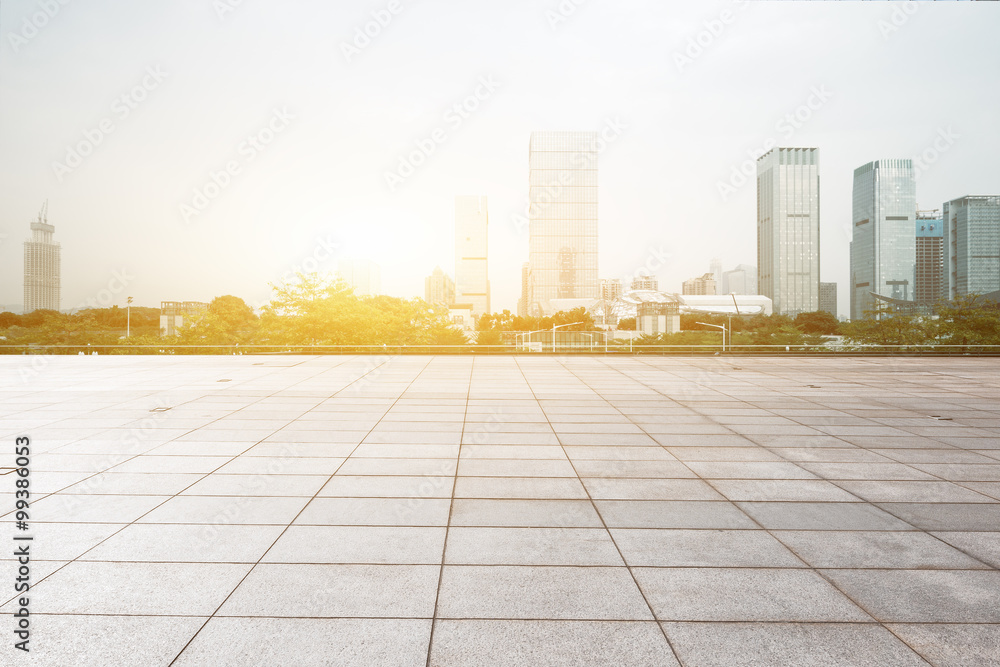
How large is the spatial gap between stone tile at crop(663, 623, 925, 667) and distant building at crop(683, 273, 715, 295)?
16880 centimetres

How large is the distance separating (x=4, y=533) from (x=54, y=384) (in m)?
10.6

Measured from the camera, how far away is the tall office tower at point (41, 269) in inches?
1107

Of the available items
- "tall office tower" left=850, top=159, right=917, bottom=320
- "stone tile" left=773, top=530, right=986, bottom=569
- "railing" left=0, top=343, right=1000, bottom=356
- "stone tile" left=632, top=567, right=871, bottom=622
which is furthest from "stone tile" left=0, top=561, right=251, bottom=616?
"tall office tower" left=850, top=159, right=917, bottom=320

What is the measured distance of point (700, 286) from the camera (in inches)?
6516

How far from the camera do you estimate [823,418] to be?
854 cm

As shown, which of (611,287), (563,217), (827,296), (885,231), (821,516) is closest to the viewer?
(821,516)

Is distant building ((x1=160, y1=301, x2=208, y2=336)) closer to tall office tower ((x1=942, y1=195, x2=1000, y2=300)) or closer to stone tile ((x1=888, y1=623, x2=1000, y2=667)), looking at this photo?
stone tile ((x1=888, y1=623, x2=1000, y2=667))

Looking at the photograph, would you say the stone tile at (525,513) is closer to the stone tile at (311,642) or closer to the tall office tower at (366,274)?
the stone tile at (311,642)

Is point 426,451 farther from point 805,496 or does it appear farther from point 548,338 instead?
point 548,338

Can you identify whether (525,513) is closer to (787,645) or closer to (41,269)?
(787,645)

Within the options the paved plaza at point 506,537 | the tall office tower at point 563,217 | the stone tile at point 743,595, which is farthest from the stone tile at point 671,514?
the tall office tower at point 563,217

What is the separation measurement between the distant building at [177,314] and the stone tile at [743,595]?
A: 3337cm

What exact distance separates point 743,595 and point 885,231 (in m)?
181

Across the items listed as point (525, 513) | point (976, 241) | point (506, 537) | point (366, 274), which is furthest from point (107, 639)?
point (976, 241)
